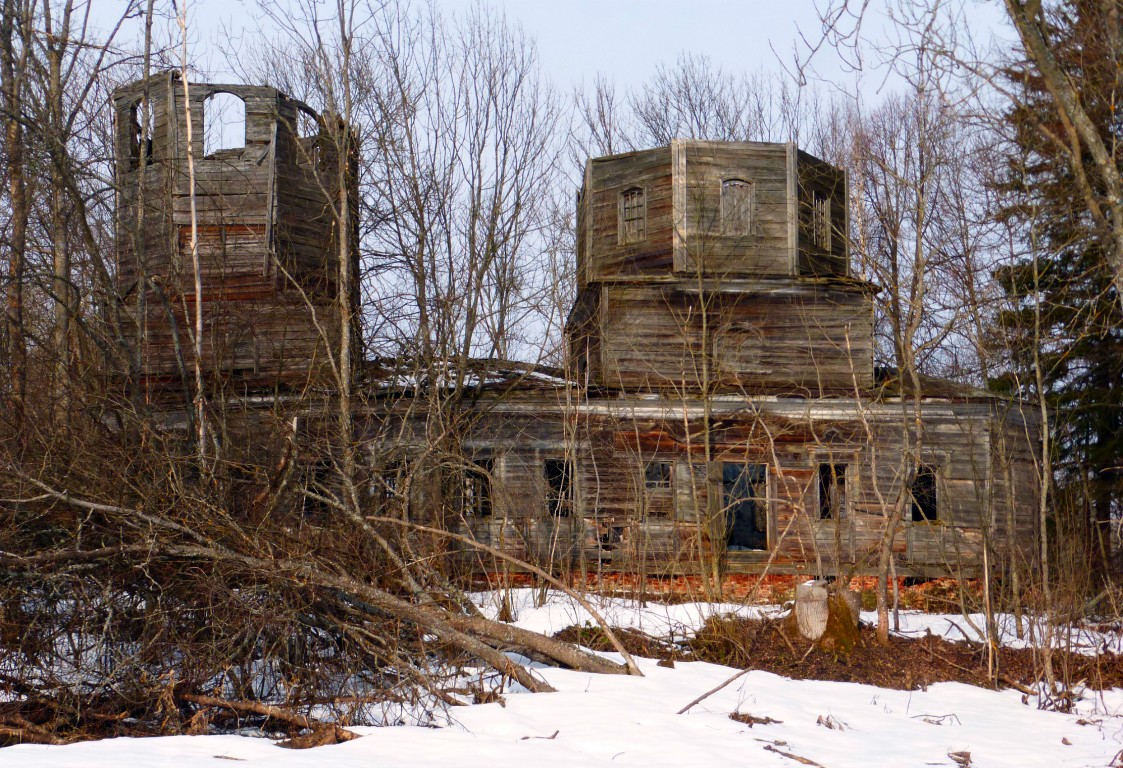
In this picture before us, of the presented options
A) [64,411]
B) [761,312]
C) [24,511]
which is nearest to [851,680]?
[24,511]

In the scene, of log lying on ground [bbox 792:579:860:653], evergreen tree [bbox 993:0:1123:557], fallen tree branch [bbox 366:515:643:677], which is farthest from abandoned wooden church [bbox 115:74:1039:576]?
fallen tree branch [bbox 366:515:643:677]

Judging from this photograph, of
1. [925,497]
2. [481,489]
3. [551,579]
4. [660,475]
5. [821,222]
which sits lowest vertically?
[925,497]

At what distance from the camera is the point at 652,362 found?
19844mm

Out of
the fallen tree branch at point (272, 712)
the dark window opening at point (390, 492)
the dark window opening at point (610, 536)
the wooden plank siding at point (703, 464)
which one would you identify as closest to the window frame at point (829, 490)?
the wooden plank siding at point (703, 464)

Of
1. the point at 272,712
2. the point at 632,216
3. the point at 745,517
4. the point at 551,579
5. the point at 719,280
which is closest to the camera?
the point at 272,712

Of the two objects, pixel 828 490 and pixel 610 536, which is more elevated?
pixel 828 490

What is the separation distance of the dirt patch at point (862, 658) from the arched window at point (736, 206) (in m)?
10.4

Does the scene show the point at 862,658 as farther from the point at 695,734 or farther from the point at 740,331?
the point at 740,331

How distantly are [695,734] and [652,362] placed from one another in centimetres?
1253

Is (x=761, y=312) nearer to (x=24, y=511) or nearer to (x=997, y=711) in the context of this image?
(x=997, y=711)

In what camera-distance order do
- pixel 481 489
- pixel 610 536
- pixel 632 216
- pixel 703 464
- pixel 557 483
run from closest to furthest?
pixel 610 536 → pixel 703 464 → pixel 481 489 → pixel 557 483 → pixel 632 216

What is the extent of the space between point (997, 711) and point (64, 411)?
31.9 feet

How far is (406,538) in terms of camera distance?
962 cm

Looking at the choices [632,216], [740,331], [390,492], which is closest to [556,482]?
[740,331]
